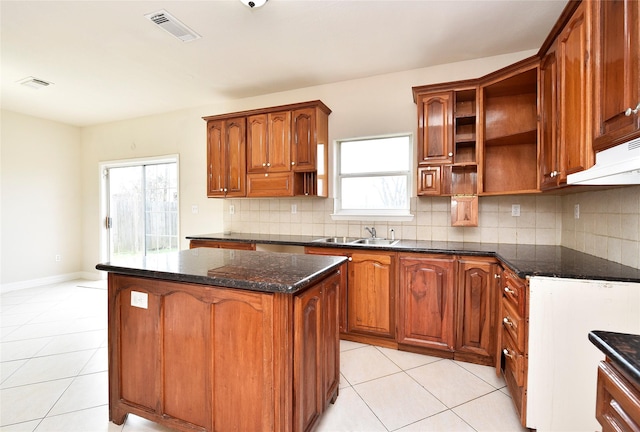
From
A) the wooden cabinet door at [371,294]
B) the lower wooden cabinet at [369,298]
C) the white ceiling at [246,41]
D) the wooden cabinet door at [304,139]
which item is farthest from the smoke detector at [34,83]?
the wooden cabinet door at [371,294]

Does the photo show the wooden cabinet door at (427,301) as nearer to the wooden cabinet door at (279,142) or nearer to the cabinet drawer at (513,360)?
the cabinet drawer at (513,360)

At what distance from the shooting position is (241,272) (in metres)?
1.52

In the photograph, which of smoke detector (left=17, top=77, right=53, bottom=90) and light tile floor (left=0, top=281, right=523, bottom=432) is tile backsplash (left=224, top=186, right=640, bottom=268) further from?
smoke detector (left=17, top=77, right=53, bottom=90)

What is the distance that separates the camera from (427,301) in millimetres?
2549

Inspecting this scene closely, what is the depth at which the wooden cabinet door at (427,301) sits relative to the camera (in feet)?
8.18

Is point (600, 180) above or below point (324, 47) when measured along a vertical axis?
below

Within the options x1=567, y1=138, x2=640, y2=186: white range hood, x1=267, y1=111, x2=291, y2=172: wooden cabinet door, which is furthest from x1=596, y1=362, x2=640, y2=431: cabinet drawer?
x1=267, y1=111, x2=291, y2=172: wooden cabinet door

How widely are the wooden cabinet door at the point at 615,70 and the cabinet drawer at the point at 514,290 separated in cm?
83

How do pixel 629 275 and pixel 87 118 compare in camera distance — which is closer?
pixel 629 275

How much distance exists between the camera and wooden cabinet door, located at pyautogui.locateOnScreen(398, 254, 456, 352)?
2492 millimetres

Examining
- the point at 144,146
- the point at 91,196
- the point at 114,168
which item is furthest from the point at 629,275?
the point at 91,196

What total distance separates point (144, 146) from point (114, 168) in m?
0.97

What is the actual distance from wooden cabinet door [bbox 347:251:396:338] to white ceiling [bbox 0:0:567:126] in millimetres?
1956

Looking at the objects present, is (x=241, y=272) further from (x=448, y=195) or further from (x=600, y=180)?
(x=448, y=195)
